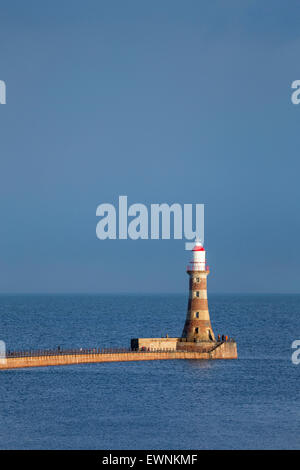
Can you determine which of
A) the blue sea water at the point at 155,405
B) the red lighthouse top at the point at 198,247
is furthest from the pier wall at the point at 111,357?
the red lighthouse top at the point at 198,247

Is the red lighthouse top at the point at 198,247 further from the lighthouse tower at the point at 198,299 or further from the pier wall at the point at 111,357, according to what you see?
the pier wall at the point at 111,357

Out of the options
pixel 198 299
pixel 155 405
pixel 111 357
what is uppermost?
pixel 198 299

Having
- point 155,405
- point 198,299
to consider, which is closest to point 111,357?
point 198,299

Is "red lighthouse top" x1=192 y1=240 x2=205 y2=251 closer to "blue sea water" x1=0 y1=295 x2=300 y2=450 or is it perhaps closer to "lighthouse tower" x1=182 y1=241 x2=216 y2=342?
"lighthouse tower" x1=182 y1=241 x2=216 y2=342

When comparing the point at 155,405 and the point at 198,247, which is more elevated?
the point at 198,247

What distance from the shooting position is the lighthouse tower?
96.0 meters

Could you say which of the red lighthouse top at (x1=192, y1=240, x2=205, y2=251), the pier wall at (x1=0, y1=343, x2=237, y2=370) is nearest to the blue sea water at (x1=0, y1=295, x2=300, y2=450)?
the pier wall at (x1=0, y1=343, x2=237, y2=370)

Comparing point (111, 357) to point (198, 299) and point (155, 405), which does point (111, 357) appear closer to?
point (198, 299)

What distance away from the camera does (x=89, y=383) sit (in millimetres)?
82875

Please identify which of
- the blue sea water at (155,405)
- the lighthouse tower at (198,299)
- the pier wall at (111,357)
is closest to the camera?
the blue sea water at (155,405)

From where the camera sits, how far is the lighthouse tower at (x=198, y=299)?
96000 mm

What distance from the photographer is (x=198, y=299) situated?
9606 centimetres

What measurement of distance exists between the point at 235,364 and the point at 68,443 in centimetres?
4240
